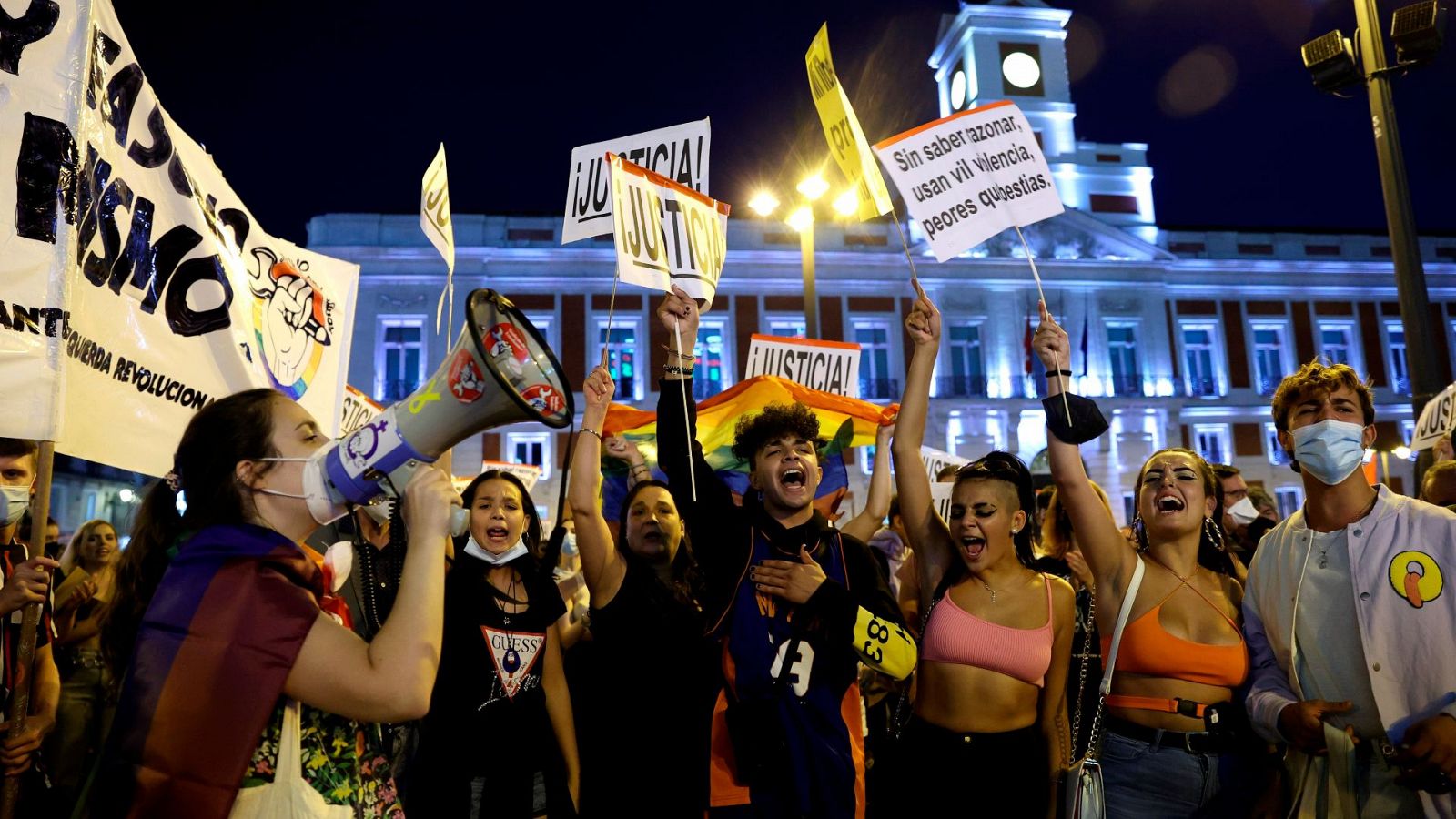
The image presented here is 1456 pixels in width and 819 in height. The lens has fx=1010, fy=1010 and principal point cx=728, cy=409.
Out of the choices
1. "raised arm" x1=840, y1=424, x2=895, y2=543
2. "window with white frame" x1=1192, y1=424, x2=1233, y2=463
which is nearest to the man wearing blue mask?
"raised arm" x1=840, y1=424, x2=895, y2=543

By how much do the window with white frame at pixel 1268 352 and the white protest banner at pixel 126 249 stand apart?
131 ft

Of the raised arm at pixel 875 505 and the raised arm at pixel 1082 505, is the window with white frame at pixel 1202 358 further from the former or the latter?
the raised arm at pixel 1082 505

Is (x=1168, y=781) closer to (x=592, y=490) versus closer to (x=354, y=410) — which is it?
(x=592, y=490)

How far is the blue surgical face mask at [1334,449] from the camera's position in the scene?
3.25m

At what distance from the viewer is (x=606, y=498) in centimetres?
731

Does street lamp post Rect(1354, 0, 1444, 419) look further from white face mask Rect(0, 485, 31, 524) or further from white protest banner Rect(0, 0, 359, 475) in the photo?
white face mask Rect(0, 485, 31, 524)

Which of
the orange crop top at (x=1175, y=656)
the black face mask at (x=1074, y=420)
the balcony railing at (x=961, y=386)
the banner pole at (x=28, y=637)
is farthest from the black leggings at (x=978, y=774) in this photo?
the balcony railing at (x=961, y=386)

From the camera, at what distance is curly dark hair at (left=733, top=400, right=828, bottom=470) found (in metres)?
3.54

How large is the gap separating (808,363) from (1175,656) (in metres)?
6.06

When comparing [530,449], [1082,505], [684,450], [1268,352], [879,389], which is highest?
[1268,352]

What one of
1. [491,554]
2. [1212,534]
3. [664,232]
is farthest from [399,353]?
[1212,534]

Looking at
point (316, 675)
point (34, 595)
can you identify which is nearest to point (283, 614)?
point (316, 675)

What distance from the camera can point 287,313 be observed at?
193 inches

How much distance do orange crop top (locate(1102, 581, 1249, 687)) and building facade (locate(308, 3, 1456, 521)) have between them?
95.2 feet
